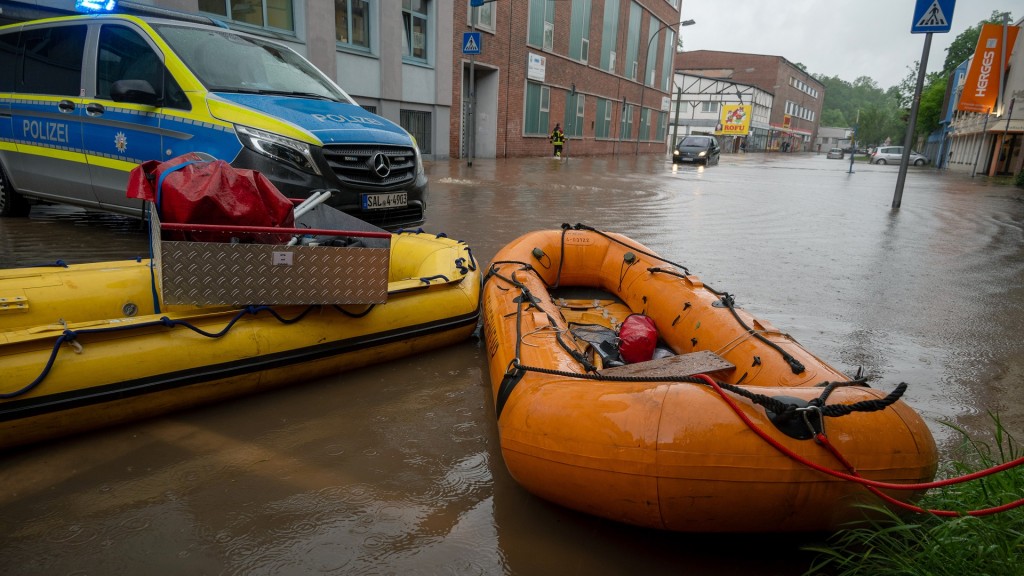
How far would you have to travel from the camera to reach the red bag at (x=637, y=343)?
350 cm

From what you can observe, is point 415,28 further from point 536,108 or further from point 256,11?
point 536,108

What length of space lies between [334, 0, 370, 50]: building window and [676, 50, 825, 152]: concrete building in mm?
53016

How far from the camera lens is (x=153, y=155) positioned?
4922mm

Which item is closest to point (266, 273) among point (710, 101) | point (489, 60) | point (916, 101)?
point (916, 101)

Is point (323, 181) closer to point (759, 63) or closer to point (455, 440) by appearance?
point (455, 440)

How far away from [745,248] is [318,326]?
6.01m

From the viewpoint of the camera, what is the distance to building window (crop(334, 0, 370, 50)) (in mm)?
14414

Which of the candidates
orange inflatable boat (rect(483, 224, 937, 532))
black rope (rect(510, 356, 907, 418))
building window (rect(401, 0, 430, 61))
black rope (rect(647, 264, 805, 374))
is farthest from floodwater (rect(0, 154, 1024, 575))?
building window (rect(401, 0, 430, 61))

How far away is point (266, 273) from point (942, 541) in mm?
3042

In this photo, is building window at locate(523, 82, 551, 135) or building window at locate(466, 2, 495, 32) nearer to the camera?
building window at locate(466, 2, 495, 32)

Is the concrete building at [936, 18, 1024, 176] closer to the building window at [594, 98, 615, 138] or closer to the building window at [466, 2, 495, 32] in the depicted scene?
the building window at [594, 98, 615, 138]

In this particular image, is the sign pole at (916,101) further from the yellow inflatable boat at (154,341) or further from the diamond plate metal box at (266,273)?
the diamond plate metal box at (266,273)

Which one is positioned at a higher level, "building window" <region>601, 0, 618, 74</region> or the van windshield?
"building window" <region>601, 0, 618, 74</region>

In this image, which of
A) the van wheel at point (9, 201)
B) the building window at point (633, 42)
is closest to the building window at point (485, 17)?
the building window at point (633, 42)
